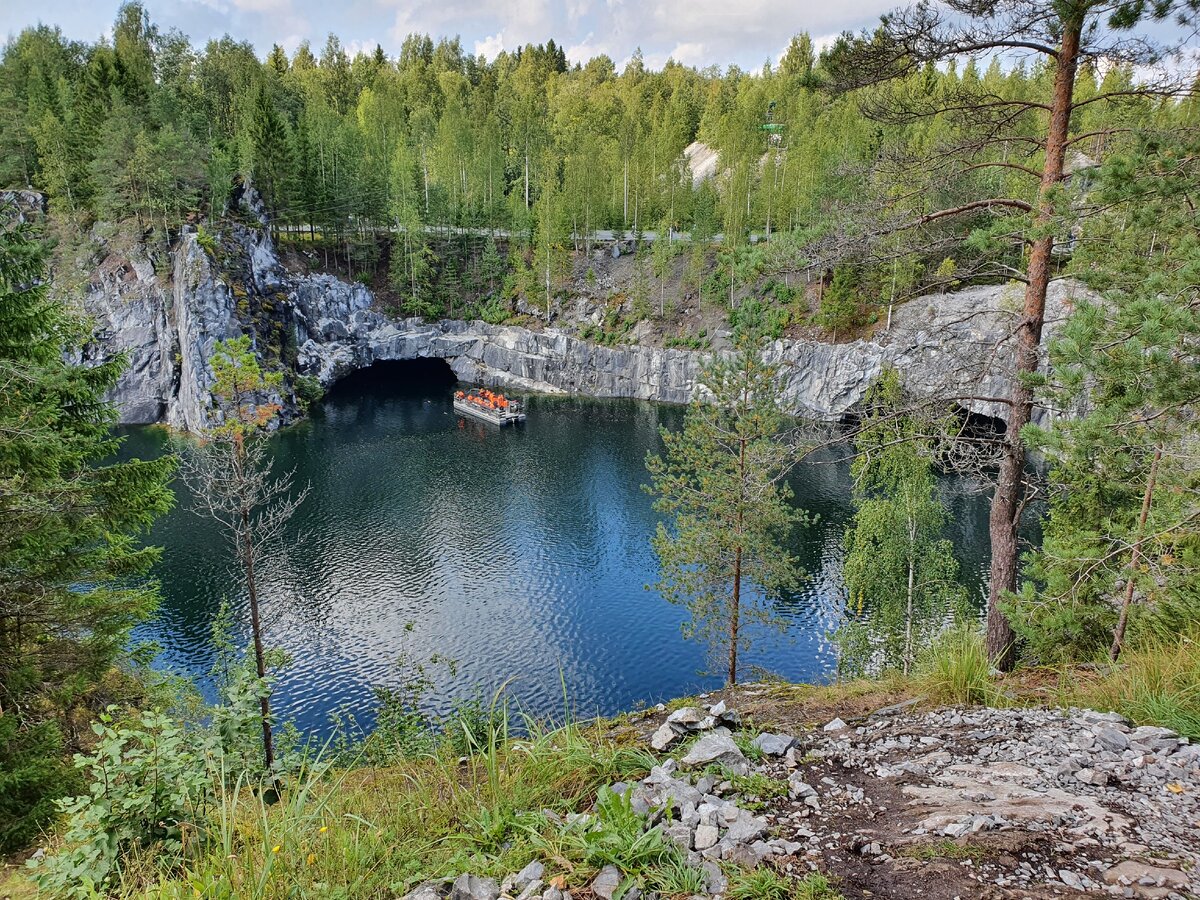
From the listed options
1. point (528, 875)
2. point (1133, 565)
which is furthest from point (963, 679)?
point (528, 875)

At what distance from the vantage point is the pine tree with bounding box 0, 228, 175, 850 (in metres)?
7.24

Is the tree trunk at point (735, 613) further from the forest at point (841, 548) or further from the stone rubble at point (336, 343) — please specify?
the stone rubble at point (336, 343)

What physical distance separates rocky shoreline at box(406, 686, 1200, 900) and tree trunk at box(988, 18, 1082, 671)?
3004mm

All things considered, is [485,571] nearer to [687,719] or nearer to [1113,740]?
[687,719]

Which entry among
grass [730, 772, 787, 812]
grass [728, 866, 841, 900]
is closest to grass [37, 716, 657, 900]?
grass [728, 866, 841, 900]

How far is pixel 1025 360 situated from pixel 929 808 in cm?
542

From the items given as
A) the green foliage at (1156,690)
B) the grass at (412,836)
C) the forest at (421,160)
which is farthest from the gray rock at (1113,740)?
the forest at (421,160)

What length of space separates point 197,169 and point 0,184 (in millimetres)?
14862

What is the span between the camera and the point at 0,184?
44688 mm

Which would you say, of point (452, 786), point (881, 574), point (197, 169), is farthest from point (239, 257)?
point (452, 786)

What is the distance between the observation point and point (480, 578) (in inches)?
958

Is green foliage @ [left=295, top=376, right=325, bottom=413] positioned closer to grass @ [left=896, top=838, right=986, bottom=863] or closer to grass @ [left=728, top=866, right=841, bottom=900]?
grass @ [left=728, top=866, right=841, bottom=900]

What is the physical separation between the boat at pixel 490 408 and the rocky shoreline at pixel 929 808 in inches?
1500

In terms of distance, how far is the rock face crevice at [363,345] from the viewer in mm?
38719
